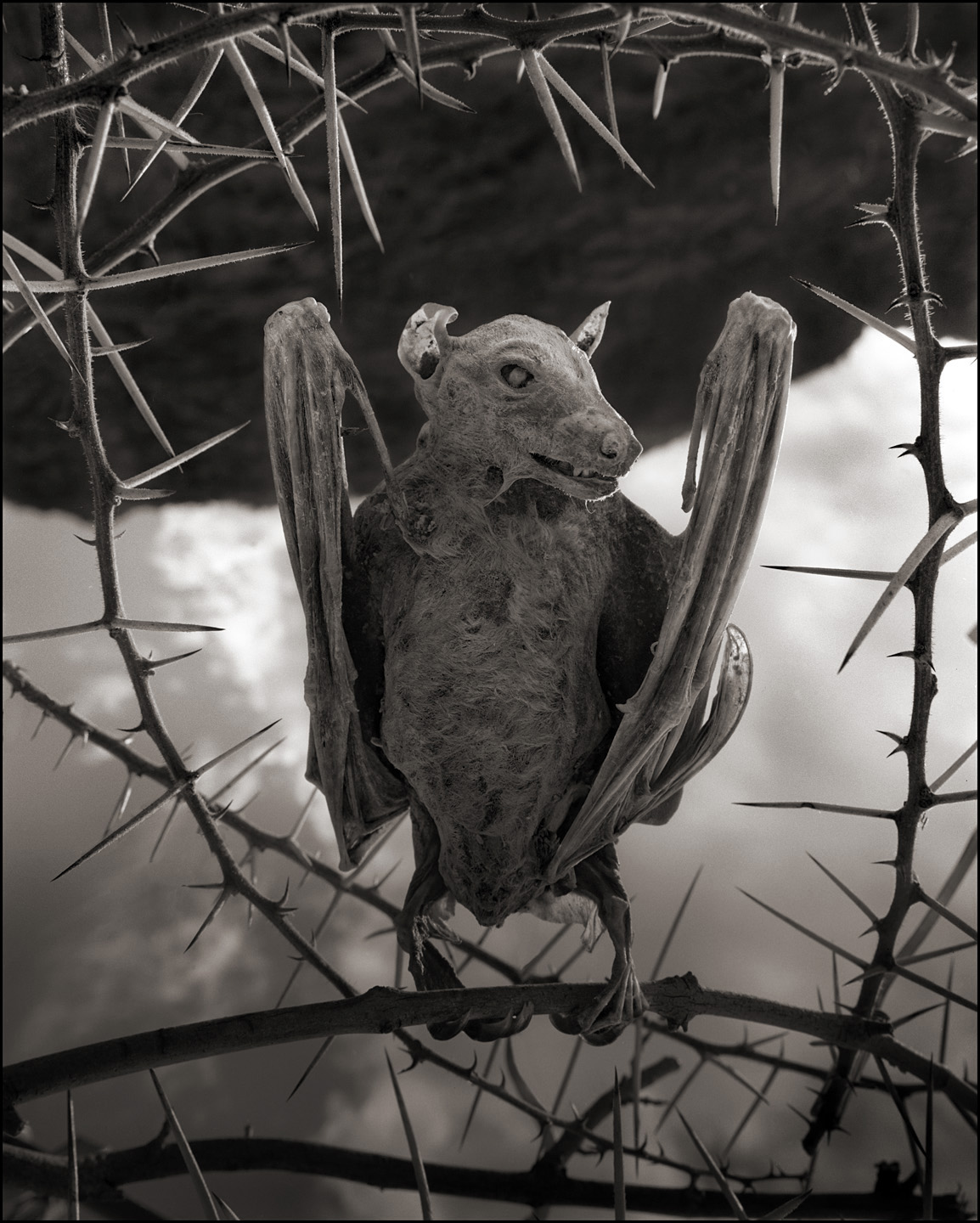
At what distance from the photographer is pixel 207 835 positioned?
1.45 m

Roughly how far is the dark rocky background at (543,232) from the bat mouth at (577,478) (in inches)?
36.1

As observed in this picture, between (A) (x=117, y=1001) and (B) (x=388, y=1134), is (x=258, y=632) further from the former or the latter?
(B) (x=388, y=1134)

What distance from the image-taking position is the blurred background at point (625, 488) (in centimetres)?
184

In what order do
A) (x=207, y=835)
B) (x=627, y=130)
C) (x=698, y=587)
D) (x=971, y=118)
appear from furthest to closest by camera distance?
(x=627, y=130) < (x=207, y=835) < (x=698, y=587) < (x=971, y=118)

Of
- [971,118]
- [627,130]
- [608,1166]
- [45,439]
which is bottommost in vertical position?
[608,1166]

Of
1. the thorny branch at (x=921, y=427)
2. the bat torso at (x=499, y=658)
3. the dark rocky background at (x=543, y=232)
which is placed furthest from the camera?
the dark rocky background at (x=543, y=232)

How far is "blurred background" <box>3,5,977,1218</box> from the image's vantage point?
1841 millimetres

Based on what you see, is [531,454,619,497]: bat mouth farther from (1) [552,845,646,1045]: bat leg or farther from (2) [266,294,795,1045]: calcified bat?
(1) [552,845,646,1045]: bat leg

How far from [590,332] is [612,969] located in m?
0.68

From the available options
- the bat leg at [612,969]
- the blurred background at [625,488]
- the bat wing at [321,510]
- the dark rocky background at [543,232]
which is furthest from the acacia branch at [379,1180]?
the dark rocky background at [543,232]

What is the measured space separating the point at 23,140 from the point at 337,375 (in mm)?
876

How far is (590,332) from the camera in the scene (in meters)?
1.15

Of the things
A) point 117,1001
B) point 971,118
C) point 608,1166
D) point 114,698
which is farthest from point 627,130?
point 608,1166

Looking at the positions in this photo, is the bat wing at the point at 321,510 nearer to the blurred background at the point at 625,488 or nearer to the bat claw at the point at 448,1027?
the bat claw at the point at 448,1027
